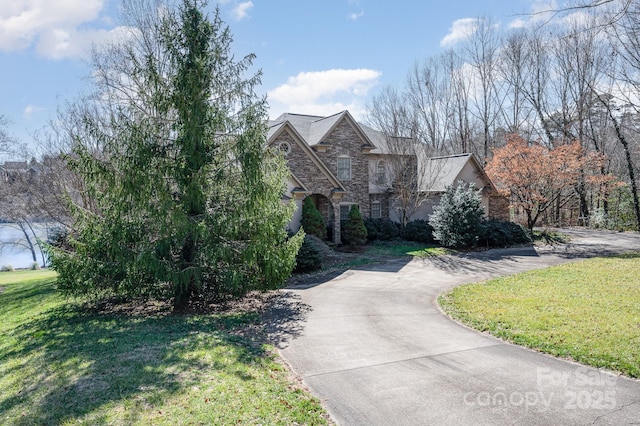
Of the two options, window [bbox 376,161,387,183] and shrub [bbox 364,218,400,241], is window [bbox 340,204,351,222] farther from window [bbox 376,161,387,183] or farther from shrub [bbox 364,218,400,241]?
window [bbox 376,161,387,183]

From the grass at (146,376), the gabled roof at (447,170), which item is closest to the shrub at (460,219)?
the gabled roof at (447,170)

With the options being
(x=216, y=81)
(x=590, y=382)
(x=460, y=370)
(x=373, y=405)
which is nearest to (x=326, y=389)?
(x=373, y=405)

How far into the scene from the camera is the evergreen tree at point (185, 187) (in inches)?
396

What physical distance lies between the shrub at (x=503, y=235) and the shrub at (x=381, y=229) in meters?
5.53

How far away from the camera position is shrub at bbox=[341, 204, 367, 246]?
23281 millimetres

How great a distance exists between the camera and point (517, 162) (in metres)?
23.5

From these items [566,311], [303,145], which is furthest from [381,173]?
[566,311]

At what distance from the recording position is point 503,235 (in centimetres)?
2269

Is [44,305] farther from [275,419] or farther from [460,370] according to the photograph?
[460,370]

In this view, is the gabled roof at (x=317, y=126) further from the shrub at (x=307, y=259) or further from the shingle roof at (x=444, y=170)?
the shrub at (x=307, y=259)

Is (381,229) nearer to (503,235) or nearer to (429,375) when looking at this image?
(503,235)

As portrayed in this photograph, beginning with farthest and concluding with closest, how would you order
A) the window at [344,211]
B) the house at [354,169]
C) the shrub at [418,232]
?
the window at [344,211], the shrub at [418,232], the house at [354,169]

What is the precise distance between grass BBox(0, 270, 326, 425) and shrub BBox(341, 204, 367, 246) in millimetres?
13896

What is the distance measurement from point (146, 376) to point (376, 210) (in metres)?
23.3
